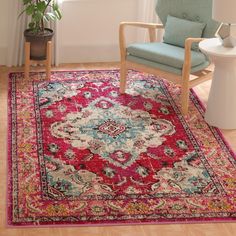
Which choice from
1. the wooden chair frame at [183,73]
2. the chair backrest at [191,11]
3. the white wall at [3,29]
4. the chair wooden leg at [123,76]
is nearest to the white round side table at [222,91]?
the wooden chair frame at [183,73]

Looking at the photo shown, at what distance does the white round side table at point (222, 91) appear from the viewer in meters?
4.39

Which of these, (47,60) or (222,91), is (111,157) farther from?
(47,60)

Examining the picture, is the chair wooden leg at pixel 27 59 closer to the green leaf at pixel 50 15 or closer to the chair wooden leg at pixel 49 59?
the chair wooden leg at pixel 49 59

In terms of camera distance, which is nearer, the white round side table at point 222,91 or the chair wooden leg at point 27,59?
the white round side table at point 222,91

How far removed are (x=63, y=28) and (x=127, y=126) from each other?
5.35 feet

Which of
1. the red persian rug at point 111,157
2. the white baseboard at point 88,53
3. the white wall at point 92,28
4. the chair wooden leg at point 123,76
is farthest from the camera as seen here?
the white baseboard at point 88,53

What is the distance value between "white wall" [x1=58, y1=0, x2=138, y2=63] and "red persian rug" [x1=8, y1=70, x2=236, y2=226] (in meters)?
0.55

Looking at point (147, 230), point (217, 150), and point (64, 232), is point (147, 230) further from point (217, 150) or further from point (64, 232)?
point (217, 150)

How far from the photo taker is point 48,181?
373cm

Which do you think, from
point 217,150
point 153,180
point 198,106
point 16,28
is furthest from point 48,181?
point 16,28

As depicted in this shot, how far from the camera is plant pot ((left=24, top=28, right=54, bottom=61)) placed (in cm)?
520

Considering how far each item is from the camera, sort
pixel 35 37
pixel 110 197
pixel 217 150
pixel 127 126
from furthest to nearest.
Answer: pixel 35 37
pixel 127 126
pixel 217 150
pixel 110 197

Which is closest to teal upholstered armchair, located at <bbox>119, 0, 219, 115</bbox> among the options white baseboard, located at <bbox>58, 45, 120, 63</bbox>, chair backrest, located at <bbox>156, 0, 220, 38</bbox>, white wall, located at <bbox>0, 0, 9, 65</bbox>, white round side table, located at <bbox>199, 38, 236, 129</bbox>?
chair backrest, located at <bbox>156, 0, 220, 38</bbox>

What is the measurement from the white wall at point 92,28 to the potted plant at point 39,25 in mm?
328
